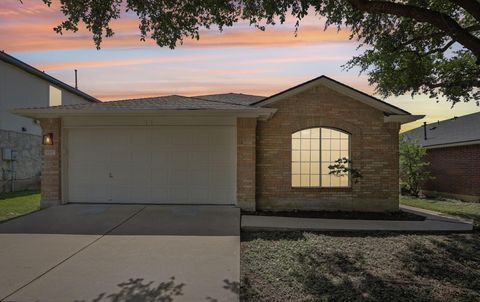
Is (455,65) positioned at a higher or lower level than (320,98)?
higher

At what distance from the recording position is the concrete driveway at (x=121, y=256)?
5191 millimetres

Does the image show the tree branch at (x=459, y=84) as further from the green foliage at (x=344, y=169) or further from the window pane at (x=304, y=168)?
the window pane at (x=304, y=168)

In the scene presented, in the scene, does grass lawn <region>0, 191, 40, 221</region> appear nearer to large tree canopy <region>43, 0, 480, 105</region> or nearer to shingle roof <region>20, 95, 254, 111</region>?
shingle roof <region>20, 95, 254, 111</region>

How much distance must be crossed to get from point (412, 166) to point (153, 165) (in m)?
15.0

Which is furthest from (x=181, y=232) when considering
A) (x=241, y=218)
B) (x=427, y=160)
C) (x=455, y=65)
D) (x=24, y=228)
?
(x=427, y=160)

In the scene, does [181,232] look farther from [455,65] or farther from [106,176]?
[455,65]

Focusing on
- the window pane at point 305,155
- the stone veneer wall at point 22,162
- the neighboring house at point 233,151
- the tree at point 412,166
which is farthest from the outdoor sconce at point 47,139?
the tree at point 412,166

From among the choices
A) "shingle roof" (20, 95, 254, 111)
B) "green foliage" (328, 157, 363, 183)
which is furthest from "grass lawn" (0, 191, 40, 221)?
"green foliage" (328, 157, 363, 183)

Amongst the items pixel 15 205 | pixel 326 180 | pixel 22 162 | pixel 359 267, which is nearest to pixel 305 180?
pixel 326 180

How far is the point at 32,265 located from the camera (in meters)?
6.16

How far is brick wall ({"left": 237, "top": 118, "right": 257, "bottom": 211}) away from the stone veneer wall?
40.2 ft

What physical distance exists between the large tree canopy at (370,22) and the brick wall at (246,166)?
3.26 m

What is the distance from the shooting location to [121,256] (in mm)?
6660

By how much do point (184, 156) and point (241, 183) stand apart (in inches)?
75.6
